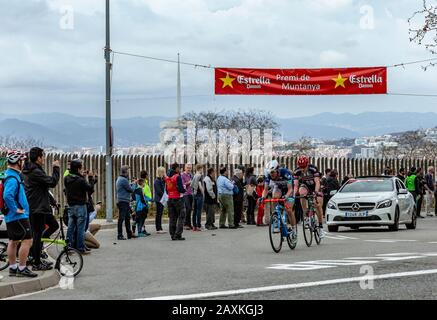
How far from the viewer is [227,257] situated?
1691 cm

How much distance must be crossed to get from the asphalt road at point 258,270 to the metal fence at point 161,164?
13187 millimetres

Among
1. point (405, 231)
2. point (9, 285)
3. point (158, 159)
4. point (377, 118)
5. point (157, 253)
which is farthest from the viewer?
point (377, 118)

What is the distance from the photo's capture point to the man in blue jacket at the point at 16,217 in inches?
517

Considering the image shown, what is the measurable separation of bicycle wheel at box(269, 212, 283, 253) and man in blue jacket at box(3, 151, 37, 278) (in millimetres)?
5340

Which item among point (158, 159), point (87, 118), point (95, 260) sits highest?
point (87, 118)

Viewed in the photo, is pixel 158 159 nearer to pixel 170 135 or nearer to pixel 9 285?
pixel 170 135

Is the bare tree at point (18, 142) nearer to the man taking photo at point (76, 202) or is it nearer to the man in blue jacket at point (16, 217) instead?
the man taking photo at point (76, 202)

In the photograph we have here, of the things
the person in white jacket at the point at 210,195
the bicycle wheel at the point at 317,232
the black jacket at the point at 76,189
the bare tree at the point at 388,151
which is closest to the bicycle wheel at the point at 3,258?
the black jacket at the point at 76,189

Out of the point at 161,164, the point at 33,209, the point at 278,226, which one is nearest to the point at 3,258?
the point at 33,209

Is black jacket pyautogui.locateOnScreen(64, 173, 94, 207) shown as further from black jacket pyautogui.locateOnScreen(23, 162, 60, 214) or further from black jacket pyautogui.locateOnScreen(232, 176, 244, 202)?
black jacket pyautogui.locateOnScreen(232, 176, 244, 202)

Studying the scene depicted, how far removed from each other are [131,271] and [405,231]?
11.5 meters

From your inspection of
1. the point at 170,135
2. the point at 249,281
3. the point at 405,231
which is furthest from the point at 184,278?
the point at 170,135

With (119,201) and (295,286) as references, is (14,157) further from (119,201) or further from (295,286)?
(119,201)
